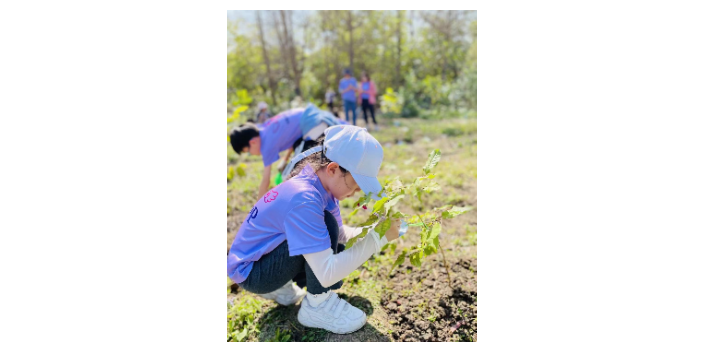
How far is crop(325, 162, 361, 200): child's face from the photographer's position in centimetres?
171

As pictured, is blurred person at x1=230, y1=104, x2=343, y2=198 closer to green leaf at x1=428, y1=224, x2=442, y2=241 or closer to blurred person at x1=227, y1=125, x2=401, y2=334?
blurred person at x1=227, y1=125, x2=401, y2=334

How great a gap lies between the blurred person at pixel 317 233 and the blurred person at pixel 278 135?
1.28 meters

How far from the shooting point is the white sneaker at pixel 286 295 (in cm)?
216

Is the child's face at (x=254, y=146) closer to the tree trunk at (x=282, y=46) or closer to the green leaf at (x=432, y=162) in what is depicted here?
the green leaf at (x=432, y=162)

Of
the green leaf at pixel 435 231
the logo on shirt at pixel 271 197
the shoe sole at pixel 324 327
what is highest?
the logo on shirt at pixel 271 197

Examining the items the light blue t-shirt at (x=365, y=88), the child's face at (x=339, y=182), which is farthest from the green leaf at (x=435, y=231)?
the light blue t-shirt at (x=365, y=88)

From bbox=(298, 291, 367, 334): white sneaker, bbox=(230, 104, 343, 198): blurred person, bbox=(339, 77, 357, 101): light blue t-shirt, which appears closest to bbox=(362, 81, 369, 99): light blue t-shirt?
bbox=(339, 77, 357, 101): light blue t-shirt

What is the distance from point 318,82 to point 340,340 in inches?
605

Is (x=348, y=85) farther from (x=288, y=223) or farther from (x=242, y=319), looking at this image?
(x=288, y=223)

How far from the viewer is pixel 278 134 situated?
3219 millimetres

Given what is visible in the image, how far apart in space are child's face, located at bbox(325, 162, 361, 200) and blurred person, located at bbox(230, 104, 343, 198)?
141 cm

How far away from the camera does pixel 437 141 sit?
6891 millimetres

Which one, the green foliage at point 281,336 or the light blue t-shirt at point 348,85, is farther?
the light blue t-shirt at point 348,85
